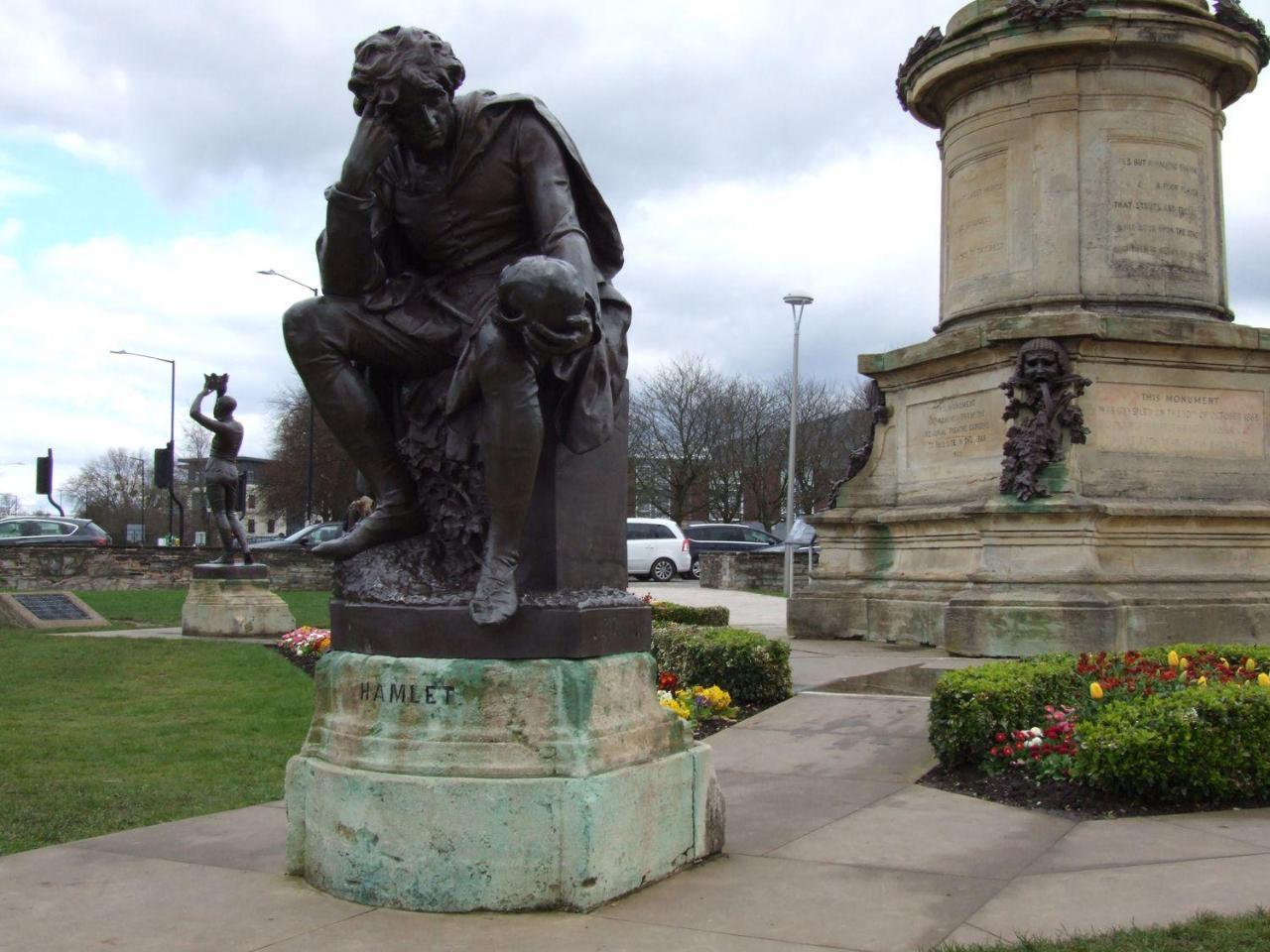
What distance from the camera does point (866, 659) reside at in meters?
11.2

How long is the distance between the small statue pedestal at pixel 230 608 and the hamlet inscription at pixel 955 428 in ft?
31.9

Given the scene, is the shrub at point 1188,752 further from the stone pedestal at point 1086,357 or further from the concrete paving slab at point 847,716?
the stone pedestal at point 1086,357

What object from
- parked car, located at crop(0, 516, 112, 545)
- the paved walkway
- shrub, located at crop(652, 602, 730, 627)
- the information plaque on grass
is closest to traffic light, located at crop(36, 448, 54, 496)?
parked car, located at crop(0, 516, 112, 545)

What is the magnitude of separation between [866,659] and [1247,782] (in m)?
5.12

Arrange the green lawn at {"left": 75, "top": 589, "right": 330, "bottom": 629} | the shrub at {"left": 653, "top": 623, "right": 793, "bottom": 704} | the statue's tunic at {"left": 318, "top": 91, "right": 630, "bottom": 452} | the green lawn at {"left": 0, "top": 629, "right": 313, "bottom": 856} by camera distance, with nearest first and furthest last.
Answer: the statue's tunic at {"left": 318, "top": 91, "right": 630, "bottom": 452}
the green lawn at {"left": 0, "top": 629, "right": 313, "bottom": 856}
the shrub at {"left": 653, "top": 623, "right": 793, "bottom": 704}
the green lawn at {"left": 75, "top": 589, "right": 330, "bottom": 629}

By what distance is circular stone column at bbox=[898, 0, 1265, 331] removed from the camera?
479 inches

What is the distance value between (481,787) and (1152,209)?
10.5 metres

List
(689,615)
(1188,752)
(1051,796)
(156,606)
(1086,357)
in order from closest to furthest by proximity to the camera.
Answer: (1188,752) → (1051,796) → (1086,357) → (689,615) → (156,606)

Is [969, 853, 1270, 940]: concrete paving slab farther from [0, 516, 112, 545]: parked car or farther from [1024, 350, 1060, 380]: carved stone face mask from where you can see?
[0, 516, 112, 545]: parked car

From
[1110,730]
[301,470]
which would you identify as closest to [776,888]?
[1110,730]

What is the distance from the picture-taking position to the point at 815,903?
4309 millimetres

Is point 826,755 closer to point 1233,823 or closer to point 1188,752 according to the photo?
point 1188,752

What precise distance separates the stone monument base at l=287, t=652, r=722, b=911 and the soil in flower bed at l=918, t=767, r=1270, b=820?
2.40 metres

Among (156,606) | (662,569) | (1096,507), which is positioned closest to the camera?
(1096,507)
